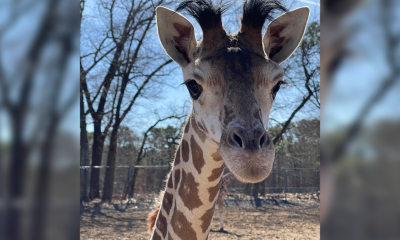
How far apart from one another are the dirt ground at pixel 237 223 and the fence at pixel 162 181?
216cm

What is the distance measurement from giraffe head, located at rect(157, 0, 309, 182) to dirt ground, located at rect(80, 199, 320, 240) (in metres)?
7.93

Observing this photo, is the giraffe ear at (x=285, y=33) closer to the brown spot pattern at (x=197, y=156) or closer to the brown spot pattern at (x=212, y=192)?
the brown spot pattern at (x=197, y=156)

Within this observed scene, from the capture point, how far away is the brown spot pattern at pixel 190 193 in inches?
94.8

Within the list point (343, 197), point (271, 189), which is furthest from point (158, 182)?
point (343, 197)

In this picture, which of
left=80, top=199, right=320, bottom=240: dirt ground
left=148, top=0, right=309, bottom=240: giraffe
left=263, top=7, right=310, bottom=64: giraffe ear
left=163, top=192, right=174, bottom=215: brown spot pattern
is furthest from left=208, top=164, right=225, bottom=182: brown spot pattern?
left=80, top=199, right=320, bottom=240: dirt ground

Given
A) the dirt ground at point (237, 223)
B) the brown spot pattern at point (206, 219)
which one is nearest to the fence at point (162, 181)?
the dirt ground at point (237, 223)

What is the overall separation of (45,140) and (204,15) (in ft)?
6.82

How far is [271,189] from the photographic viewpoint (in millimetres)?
20703

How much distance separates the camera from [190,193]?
2.43m

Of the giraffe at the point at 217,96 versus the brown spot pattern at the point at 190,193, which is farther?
the brown spot pattern at the point at 190,193

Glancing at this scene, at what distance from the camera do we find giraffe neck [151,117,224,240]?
2.38 m

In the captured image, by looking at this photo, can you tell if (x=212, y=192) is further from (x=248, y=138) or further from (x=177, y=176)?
(x=248, y=138)

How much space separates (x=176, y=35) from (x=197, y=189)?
4.09 feet

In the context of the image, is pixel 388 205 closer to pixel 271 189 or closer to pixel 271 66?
pixel 271 66
